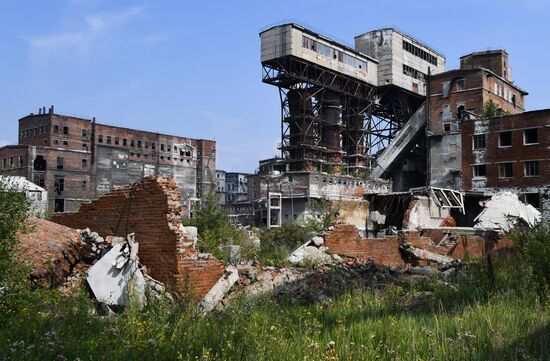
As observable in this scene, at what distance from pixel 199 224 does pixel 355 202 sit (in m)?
26.6

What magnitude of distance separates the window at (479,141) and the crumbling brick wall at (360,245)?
29.3 meters

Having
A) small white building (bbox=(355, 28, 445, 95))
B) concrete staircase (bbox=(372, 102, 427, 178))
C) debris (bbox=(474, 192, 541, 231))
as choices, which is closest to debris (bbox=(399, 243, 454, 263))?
debris (bbox=(474, 192, 541, 231))

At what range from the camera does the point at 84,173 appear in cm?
7000

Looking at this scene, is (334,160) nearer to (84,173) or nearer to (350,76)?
(350,76)

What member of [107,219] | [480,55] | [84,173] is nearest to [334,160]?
[480,55]

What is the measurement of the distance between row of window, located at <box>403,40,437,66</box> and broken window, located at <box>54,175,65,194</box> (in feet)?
155

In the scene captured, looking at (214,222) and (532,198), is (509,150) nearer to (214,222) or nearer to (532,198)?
(532,198)

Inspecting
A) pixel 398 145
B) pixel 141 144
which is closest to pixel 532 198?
pixel 398 145

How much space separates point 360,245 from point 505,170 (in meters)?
30.2

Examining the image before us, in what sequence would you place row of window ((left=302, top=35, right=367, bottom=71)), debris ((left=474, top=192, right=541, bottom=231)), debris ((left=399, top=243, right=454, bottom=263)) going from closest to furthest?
debris ((left=399, top=243, right=454, bottom=263)) < debris ((left=474, top=192, right=541, bottom=231)) < row of window ((left=302, top=35, right=367, bottom=71))

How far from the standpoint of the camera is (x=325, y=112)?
55219mm

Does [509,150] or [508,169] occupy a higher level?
[509,150]

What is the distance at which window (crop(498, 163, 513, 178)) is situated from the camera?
142 ft

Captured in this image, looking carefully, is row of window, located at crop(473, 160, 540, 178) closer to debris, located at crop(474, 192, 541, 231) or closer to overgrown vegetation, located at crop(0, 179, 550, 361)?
debris, located at crop(474, 192, 541, 231)
